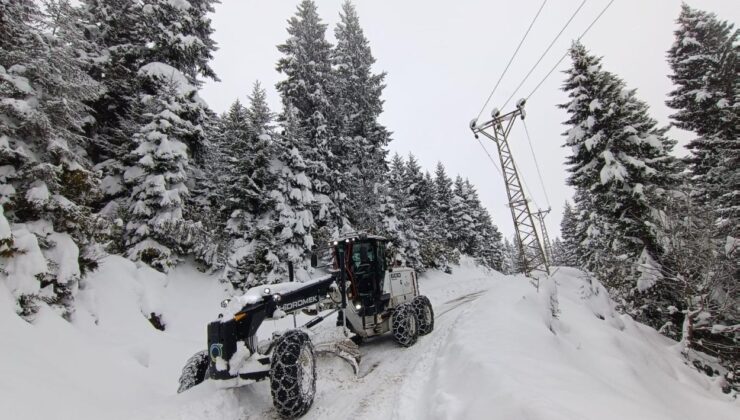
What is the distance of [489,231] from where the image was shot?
53250 millimetres

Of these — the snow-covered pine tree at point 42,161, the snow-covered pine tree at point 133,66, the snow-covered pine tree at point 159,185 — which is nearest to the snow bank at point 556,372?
the snow-covered pine tree at point 42,161

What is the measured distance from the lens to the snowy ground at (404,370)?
4590 mm

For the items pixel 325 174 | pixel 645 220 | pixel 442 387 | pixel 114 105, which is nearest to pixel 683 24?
pixel 645 220

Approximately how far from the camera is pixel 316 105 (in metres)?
21.8

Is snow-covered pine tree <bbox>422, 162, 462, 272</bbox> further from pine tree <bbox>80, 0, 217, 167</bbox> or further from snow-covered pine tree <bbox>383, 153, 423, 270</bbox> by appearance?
pine tree <bbox>80, 0, 217, 167</bbox>

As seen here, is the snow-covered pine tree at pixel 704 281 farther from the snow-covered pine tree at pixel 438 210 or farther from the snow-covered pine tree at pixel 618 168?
the snow-covered pine tree at pixel 438 210

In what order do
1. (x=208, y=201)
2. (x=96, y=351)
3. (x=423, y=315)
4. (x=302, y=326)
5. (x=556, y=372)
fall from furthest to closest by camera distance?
1. (x=208, y=201)
2. (x=423, y=315)
3. (x=302, y=326)
4. (x=96, y=351)
5. (x=556, y=372)

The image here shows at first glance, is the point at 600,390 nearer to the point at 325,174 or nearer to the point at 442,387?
the point at 442,387

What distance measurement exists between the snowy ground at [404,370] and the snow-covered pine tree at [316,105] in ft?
32.1

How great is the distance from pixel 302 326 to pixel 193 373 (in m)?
1.99

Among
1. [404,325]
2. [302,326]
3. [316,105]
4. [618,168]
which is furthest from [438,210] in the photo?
[302,326]

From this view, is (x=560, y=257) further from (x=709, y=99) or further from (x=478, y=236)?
(x=709, y=99)

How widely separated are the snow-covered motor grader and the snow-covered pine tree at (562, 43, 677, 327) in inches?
396

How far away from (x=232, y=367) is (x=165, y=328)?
300 inches
